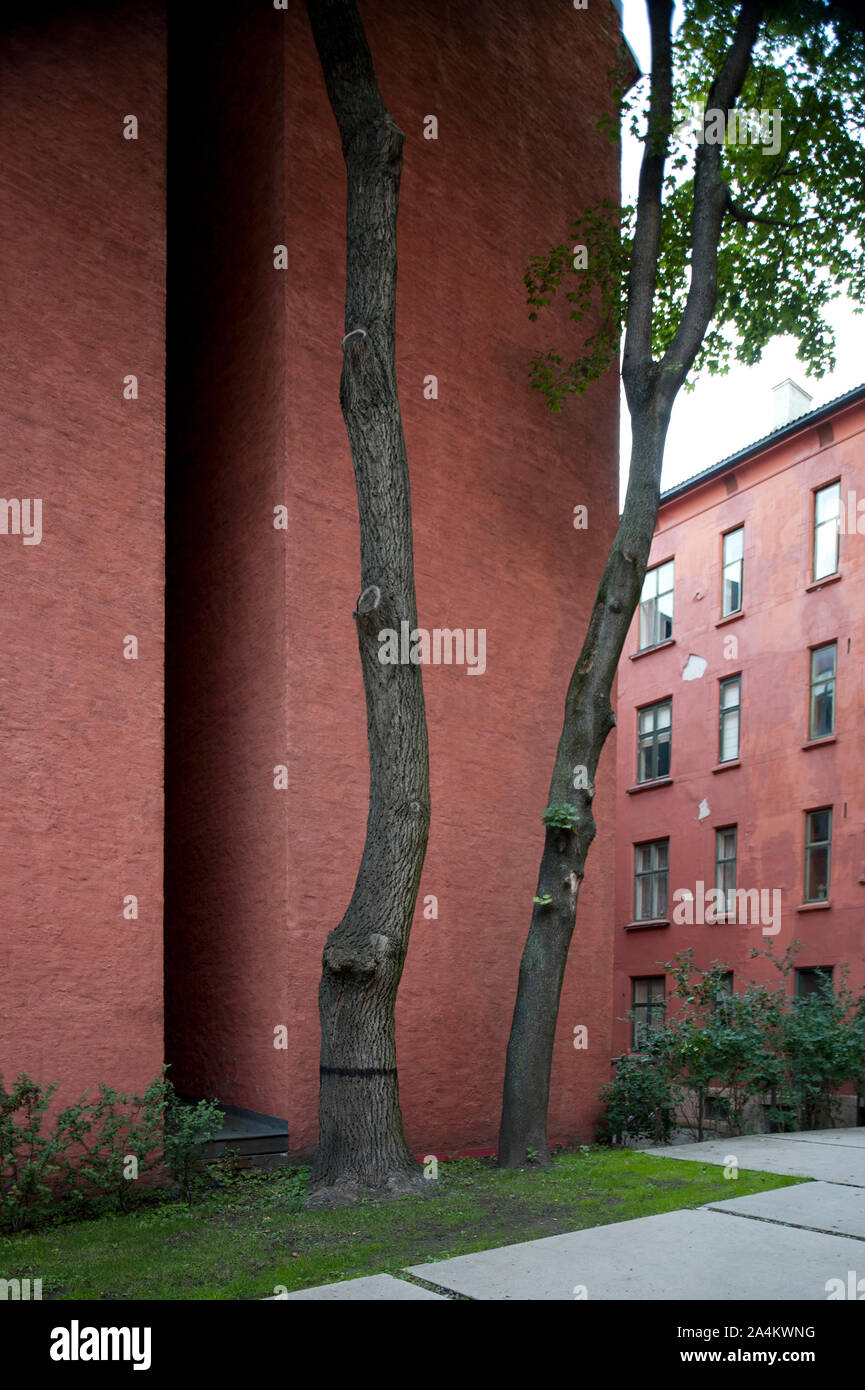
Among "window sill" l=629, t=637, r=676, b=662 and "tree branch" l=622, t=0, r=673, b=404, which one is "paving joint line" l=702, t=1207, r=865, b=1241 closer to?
"tree branch" l=622, t=0, r=673, b=404

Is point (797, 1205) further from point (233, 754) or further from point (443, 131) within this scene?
point (443, 131)

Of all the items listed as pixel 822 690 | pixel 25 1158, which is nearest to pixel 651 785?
pixel 822 690

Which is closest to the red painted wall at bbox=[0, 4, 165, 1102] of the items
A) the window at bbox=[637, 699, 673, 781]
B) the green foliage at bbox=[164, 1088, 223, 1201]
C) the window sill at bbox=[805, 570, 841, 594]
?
the green foliage at bbox=[164, 1088, 223, 1201]

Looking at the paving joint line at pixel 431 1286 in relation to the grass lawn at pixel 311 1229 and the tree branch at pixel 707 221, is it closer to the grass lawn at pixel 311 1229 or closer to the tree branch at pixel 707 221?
the grass lawn at pixel 311 1229

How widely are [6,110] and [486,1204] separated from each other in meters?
8.78

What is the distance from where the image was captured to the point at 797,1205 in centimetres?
677

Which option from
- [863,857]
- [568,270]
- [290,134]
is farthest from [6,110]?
[863,857]

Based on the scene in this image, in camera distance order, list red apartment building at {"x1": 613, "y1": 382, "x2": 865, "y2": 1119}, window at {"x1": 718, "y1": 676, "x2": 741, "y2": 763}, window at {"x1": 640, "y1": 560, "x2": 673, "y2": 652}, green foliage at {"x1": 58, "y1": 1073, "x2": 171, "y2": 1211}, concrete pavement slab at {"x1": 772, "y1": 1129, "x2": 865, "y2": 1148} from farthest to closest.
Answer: window at {"x1": 640, "y1": 560, "x2": 673, "y2": 652} < window at {"x1": 718, "y1": 676, "x2": 741, "y2": 763} < red apartment building at {"x1": 613, "y1": 382, "x2": 865, "y2": 1119} < concrete pavement slab at {"x1": 772, "y1": 1129, "x2": 865, "y2": 1148} < green foliage at {"x1": 58, "y1": 1073, "x2": 171, "y2": 1211}

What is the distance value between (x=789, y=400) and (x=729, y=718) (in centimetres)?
756

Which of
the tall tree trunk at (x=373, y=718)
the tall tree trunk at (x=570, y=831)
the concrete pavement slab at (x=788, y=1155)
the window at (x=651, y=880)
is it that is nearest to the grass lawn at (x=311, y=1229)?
the concrete pavement slab at (x=788, y=1155)

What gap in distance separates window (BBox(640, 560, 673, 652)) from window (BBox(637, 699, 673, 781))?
4.93 ft

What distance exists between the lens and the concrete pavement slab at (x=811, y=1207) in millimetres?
6211

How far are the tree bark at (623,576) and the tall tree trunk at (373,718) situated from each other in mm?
2009

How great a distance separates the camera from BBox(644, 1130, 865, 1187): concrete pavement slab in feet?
26.7
